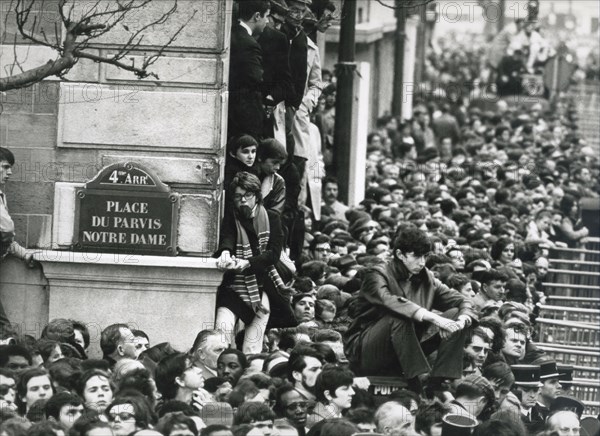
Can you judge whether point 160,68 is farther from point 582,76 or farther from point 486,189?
point 582,76

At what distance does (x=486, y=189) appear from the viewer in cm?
3041

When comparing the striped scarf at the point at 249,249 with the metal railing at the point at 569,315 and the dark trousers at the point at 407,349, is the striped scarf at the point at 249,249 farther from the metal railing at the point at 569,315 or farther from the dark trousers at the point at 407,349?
the metal railing at the point at 569,315

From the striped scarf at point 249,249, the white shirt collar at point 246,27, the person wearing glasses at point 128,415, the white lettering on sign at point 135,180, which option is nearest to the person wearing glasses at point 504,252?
the white shirt collar at point 246,27

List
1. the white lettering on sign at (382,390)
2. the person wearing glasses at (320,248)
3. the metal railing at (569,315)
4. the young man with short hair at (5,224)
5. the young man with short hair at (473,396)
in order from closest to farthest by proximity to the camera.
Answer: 1. the young man with short hair at (473,396)
2. the white lettering on sign at (382,390)
3. the young man with short hair at (5,224)
4. the person wearing glasses at (320,248)
5. the metal railing at (569,315)

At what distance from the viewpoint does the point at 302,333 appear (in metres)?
16.8

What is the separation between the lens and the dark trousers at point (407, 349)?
14422mm

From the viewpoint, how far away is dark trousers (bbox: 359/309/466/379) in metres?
14.4

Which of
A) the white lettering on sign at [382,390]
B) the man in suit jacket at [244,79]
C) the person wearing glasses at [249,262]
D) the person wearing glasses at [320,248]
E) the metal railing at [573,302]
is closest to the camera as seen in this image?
the white lettering on sign at [382,390]

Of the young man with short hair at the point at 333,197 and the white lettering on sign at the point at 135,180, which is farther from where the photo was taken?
the young man with short hair at the point at 333,197

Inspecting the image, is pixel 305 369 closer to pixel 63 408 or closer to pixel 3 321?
pixel 63 408

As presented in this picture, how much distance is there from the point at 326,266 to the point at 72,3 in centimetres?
496

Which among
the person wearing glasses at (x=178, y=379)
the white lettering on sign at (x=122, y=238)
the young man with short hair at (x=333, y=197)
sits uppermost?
the young man with short hair at (x=333, y=197)

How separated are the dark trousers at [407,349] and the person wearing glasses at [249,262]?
191 cm

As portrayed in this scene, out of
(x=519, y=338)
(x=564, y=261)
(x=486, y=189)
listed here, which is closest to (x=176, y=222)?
(x=519, y=338)
